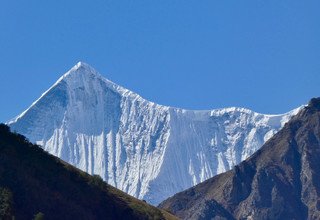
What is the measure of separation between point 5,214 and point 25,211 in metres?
34.8

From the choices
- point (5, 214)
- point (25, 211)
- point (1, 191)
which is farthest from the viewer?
point (25, 211)

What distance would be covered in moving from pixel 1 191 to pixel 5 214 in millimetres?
16183

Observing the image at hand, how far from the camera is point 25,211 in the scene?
19838 centimetres

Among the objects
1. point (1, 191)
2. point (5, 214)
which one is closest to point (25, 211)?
point (1, 191)

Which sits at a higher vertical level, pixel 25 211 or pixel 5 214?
pixel 25 211

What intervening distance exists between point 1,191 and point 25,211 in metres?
20.0

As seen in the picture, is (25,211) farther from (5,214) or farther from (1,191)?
(5,214)

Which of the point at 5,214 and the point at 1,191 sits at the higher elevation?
the point at 1,191

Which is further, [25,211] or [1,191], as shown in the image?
[25,211]

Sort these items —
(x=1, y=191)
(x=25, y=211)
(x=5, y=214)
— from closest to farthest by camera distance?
(x=5, y=214)
(x=1, y=191)
(x=25, y=211)

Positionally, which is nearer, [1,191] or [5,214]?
[5,214]

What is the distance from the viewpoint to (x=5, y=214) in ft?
537

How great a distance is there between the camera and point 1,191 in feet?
589
